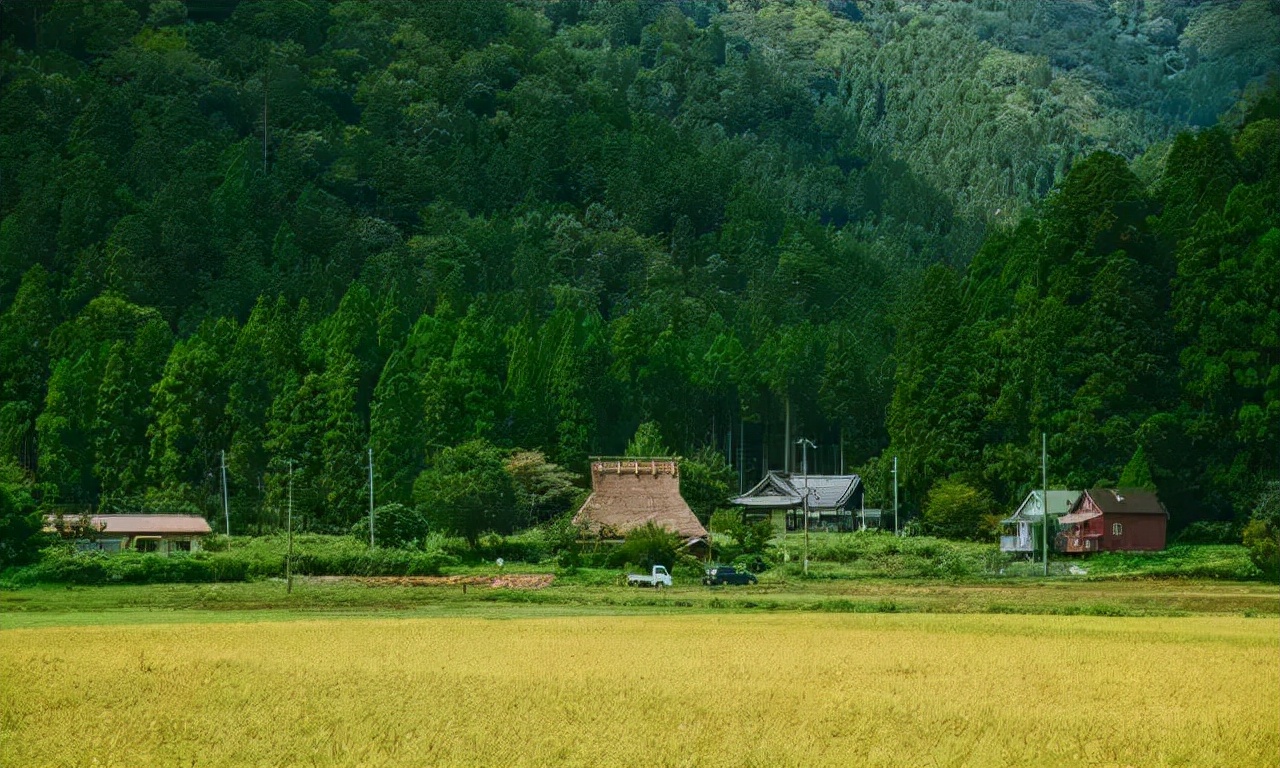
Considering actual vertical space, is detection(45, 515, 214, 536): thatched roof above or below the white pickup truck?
above

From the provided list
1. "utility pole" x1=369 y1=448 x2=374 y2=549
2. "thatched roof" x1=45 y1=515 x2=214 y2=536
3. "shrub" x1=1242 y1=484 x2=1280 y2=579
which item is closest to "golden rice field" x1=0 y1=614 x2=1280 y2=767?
"shrub" x1=1242 y1=484 x2=1280 y2=579

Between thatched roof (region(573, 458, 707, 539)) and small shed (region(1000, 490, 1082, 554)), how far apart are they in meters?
14.1

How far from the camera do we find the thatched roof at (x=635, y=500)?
76062mm

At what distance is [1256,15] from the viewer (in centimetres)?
19888

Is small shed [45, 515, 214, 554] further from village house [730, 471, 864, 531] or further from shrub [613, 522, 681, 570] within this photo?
village house [730, 471, 864, 531]

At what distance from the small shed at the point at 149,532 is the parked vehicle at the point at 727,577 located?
82.2 ft

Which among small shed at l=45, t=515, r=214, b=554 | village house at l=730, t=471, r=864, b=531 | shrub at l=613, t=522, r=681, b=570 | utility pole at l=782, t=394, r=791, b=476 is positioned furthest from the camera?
Result: utility pole at l=782, t=394, r=791, b=476

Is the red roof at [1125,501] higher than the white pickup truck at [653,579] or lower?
higher

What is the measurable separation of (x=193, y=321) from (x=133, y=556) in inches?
2253

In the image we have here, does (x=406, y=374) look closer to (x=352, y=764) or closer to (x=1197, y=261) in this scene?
(x=1197, y=261)

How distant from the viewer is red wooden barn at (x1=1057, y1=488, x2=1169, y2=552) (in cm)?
7475

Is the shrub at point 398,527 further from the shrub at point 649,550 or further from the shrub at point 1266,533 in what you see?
the shrub at point 1266,533

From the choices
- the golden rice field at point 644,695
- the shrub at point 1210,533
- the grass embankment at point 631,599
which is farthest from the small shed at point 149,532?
the shrub at point 1210,533

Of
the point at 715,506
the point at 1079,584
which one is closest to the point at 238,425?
the point at 715,506
